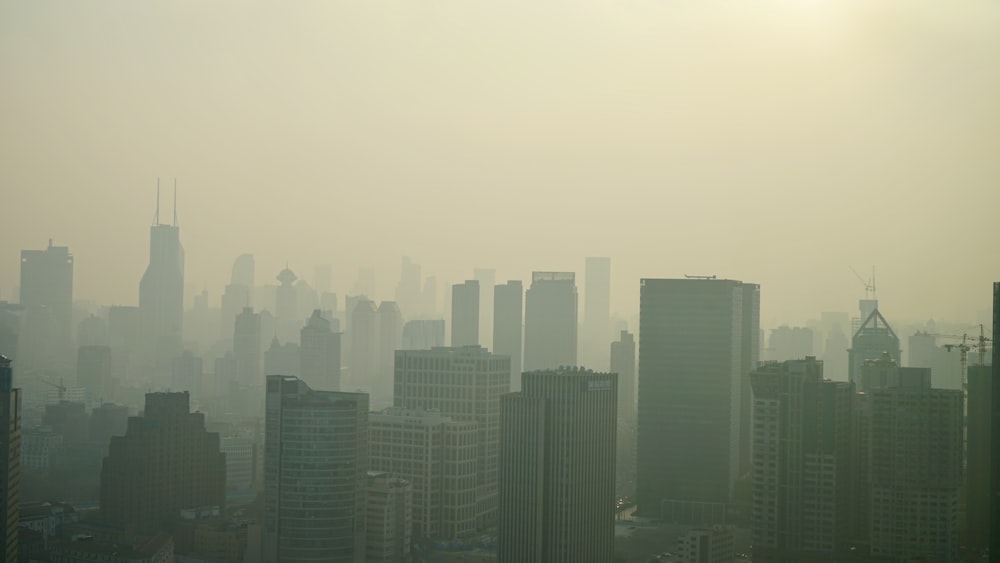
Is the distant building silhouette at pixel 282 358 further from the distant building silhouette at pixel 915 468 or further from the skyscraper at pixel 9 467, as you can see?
the distant building silhouette at pixel 915 468

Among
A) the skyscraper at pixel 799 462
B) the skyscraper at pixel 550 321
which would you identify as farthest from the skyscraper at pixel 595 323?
the skyscraper at pixel 799 462

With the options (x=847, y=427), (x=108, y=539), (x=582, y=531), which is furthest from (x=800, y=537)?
(x=108, y=539)

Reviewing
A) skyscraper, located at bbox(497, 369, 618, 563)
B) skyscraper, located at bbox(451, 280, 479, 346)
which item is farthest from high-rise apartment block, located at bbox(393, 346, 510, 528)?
skyscraper, located at bbox(497, 369, 618, 563)

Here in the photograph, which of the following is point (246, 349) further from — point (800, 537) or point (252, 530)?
point (800, 537)

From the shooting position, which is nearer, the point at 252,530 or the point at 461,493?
the point at 252,530

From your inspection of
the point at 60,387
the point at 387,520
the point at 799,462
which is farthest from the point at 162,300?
the point at 799,462

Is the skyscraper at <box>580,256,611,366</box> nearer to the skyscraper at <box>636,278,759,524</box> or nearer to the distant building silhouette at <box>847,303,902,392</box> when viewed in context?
the skyscraper at <box>636,278,759,524</box>

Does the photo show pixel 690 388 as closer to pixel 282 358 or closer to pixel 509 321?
pixel 509 321
